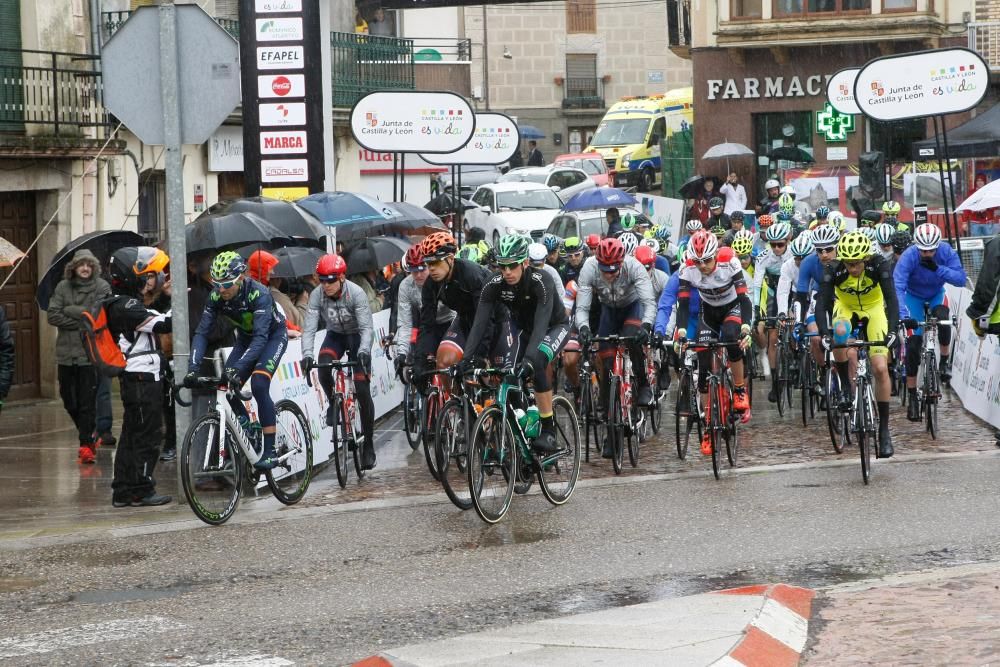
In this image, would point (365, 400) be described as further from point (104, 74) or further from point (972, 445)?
point (972, 445)

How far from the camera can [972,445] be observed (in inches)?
547

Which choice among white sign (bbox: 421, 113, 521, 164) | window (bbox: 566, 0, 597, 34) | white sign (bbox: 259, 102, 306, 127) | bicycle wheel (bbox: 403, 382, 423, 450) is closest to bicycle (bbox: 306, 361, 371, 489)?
bicycle wheel (bbox: 403, 382, 423, 450)

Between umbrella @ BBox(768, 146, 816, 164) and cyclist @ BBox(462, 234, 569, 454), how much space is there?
29440mm

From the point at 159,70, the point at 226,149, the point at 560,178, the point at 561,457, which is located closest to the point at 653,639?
the point at 561,457

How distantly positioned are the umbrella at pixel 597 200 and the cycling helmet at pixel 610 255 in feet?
63.9

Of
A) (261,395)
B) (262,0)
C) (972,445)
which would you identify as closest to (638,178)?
(262,0)

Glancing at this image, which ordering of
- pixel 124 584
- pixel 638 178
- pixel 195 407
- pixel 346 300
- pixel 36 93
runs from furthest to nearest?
pixel 638 178 < pixel 36 93 < pixel 346 300 < pixel 195 407 < pixel 124 584

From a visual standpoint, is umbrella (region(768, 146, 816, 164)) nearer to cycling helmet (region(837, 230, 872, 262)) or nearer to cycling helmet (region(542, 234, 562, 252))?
cycling helmet (region(542, 234, 562, 252))

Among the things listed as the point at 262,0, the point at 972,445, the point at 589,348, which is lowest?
the point at 972,445

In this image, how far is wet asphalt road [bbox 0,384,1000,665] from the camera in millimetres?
7660

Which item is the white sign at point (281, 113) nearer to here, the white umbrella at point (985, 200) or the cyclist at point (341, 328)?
the white umbrella at point (985, 200)

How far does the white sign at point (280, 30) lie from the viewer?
21.1 meters

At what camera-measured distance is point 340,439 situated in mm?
12562

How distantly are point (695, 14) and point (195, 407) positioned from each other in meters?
32.7
